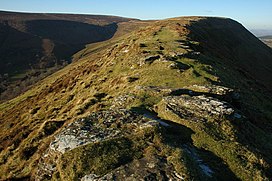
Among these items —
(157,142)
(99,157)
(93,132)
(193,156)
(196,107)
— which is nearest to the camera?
(99,157)

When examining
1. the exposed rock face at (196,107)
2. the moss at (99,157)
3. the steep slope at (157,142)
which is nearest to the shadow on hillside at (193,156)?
the steep slope at (157,142)

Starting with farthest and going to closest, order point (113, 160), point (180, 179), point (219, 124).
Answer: point (219, 124) < point (113, 160) < point (180, 179)

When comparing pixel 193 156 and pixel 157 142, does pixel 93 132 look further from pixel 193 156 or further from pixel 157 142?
pixel 193 156

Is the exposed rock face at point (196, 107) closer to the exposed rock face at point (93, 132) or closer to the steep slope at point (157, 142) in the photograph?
the steep slope at point (157, 142)

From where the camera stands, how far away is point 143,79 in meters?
32.9

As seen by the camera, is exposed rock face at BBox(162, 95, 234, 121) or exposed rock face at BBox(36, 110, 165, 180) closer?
exposed rock face at BBox(36, 110, 165, 180)

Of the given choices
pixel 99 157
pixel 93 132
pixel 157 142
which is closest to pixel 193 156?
pixel 157 142

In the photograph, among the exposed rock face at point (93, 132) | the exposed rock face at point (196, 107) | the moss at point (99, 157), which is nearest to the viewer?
the moss at point (99, 157)

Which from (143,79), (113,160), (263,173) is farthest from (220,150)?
(143,79)

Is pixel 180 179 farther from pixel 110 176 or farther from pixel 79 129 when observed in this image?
pixel 79 129

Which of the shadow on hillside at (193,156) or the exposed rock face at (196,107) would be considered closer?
the shadow on hillside at (193,156)

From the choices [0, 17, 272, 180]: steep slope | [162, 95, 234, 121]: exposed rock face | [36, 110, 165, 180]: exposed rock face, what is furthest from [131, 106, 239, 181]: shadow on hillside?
[162, 95, 234, 121]: exposed rock face

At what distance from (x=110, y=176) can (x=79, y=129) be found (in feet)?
16.8

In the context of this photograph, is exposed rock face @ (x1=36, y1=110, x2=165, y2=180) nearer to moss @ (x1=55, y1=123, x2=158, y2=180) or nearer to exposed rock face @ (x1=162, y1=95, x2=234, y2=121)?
moss @ (x1=55, y1=123, x2=158, y2=180)
